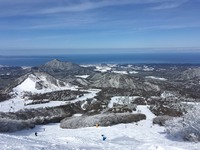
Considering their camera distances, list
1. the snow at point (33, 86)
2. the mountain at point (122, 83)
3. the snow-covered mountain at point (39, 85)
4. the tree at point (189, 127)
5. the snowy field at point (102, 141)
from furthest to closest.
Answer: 1. the mountain at point (122, 83)
2. the snow-covered mountain at point (39, 85)
3. the snow at point (33, 86)
4. the tree at point (189, 127)
5. the snowy field at point (102, 141)

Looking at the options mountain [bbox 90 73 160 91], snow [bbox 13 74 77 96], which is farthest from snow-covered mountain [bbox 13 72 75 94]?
mountain [bbox 90 73 160 91]

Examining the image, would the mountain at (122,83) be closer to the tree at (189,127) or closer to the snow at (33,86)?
the snow at (33,86)

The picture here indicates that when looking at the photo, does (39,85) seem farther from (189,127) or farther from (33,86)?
(189,127)

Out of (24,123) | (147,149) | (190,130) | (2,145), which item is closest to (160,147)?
(147,149)

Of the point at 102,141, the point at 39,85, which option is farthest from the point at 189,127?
the point at 39,85

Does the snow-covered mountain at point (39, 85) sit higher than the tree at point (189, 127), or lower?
lower

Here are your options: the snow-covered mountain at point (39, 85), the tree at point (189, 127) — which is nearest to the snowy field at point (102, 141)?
the tree at point (189, 127)

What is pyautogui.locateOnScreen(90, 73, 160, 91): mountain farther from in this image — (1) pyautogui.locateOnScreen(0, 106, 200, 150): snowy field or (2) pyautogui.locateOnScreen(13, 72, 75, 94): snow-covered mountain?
(1) pyautogui.locateOnScreen(0, 106, 200, 150): snowy field

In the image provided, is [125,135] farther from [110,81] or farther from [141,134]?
[110,81]
